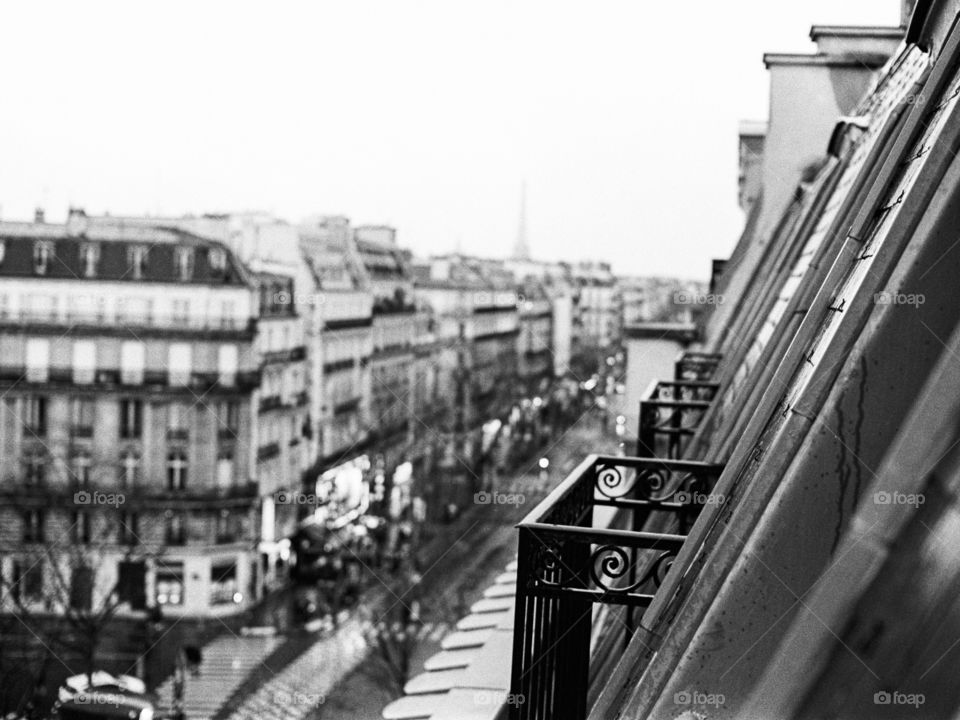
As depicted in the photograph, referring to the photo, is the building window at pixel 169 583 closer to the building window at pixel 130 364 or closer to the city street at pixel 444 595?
the building window at pixel 130 364

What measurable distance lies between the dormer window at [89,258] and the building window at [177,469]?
3.73 metres

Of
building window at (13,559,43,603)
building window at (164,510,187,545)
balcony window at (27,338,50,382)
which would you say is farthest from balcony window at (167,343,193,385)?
building window at (13,559,43,603)

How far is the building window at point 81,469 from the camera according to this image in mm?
25688

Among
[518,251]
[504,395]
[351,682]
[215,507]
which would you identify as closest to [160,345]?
[215,507]

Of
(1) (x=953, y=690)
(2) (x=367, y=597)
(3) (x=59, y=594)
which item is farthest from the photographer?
(2) (x=367, y=597)

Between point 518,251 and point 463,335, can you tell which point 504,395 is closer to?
point 463,335

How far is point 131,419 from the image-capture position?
26.3 m

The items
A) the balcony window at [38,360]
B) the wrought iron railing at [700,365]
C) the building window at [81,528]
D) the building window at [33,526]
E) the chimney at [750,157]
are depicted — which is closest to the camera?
the wrought iron railing at [700,365]

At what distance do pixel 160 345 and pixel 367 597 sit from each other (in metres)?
6.27

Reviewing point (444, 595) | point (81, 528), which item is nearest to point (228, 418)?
point (81, 528)

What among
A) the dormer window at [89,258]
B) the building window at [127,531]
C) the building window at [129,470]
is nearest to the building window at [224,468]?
the building window at [129,470]

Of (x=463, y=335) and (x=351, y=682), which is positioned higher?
(x=463, y=335)

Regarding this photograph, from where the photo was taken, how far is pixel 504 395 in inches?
1752

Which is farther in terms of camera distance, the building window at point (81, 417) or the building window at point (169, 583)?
the building window at point (81, 417)
